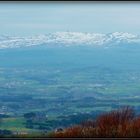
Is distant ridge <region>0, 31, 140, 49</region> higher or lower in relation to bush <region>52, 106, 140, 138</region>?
higher

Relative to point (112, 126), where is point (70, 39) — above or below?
above

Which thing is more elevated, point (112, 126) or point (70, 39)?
point (70, 39)

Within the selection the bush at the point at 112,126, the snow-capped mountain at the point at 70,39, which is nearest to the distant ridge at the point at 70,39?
the snow-capped mountain at the point at 70,39

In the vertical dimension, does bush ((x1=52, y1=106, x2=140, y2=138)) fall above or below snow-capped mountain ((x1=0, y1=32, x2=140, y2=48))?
below

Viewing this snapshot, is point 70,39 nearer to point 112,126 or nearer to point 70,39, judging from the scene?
point 70,39

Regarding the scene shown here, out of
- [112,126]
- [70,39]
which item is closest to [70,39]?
[70,39]

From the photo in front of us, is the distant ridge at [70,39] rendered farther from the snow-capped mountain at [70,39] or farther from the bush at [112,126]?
the bush at [112,126]

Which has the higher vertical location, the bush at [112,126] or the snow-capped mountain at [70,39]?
the snow-capped mountain at [70,39]

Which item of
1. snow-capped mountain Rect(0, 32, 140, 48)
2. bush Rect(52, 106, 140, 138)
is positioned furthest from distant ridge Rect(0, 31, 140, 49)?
bush Rect(52, 106, 140, 138)

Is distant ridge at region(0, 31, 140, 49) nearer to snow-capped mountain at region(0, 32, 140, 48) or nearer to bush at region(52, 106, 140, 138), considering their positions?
snow-capped mountain at region(0, 32, 140, 48)
